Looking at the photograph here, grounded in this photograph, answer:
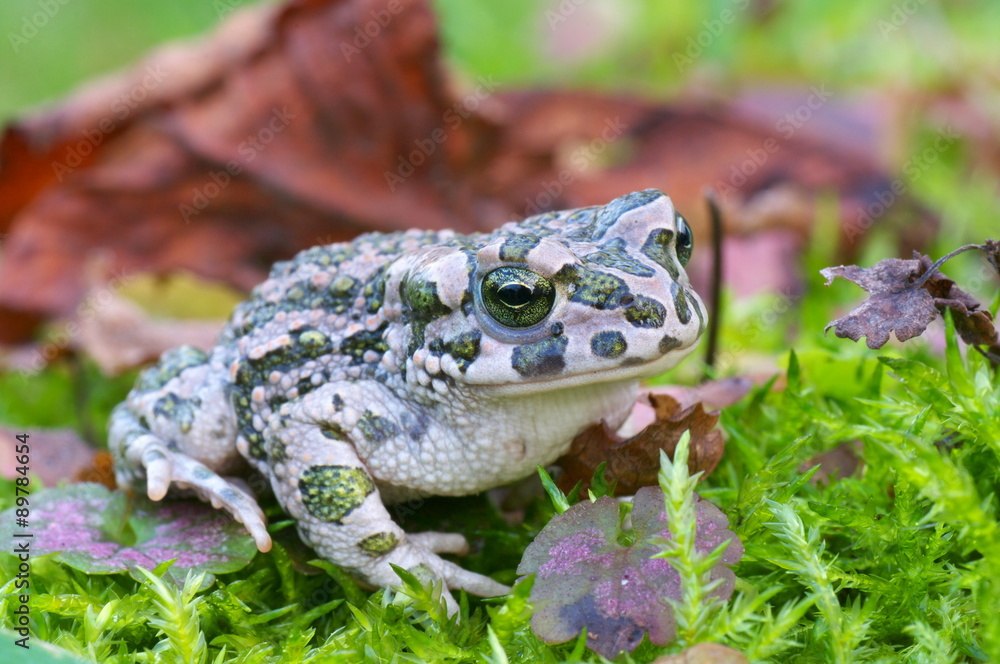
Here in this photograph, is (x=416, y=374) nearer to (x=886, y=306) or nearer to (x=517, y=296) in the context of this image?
(x=517, y=296)

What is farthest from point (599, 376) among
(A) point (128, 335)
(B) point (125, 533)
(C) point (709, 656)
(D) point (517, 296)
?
(A) point (128, 335)

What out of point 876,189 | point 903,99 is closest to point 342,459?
point 876,189

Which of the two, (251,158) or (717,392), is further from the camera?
(251,158)

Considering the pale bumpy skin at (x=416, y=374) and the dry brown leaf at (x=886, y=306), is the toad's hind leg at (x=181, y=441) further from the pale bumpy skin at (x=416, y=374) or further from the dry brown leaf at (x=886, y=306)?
the dry brown leaf at (x=886, y=306)

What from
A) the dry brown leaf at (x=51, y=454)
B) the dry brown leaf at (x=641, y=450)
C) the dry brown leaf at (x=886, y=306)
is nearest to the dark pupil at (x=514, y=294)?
the dry brown leaf at (x=641, y=450)

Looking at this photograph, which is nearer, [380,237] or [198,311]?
[380,237]

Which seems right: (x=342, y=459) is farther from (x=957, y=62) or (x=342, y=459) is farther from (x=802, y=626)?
(x=957, y=62)
